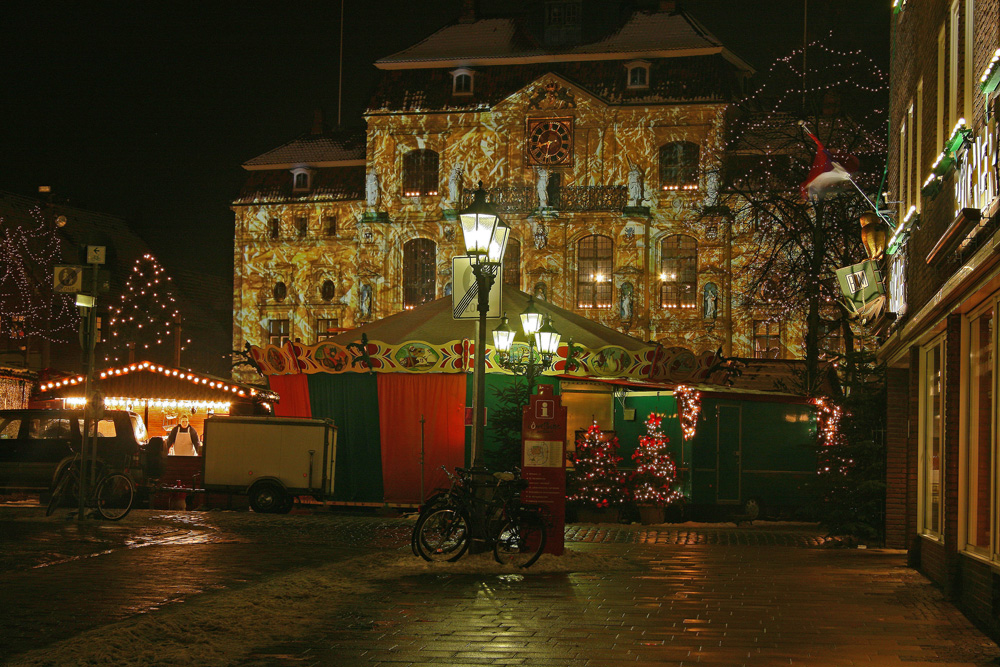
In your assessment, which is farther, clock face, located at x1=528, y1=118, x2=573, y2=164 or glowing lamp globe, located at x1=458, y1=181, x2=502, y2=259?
clock face, located at x1=528, y1=118, x2=573, y2=164

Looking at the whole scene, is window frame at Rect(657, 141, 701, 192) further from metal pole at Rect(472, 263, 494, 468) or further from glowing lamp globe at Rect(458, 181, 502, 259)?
metal pole at Rect(472, 263, 494, 468)

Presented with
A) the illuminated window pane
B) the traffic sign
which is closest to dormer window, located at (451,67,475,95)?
the illuminated window pane

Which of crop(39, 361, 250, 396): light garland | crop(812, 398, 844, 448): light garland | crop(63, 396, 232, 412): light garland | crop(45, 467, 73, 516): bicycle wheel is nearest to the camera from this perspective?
crop(812, 398, 844, 448): light garland

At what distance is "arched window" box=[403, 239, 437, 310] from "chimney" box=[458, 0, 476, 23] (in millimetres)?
10385

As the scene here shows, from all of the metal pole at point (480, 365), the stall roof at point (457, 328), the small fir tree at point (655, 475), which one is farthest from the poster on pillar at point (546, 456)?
the stall roof at point (457, 328)

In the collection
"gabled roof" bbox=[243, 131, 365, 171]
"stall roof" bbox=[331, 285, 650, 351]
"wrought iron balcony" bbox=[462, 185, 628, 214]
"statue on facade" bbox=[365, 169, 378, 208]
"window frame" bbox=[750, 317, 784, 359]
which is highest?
"gabled roof" bbox=[243, 131, 365, 171]

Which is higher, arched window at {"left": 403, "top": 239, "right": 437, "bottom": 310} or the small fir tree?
arched window at {"left": 403, "top": 239, "right": 437, "bottom": 310}

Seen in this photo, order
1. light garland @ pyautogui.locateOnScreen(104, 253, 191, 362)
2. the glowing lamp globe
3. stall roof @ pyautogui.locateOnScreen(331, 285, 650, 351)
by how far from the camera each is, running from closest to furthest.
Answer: the glowing lamp globe, stall roof @ pyautogui.locateOnScreen(331, 285, 650, 351), light garland @ pyautogui.locateOnScreen(104, 253, 191, 362)

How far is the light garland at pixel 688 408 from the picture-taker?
21.6 m

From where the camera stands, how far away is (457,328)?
2341cm

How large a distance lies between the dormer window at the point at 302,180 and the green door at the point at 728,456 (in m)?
33.0

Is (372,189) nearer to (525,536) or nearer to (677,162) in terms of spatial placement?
(677,162)

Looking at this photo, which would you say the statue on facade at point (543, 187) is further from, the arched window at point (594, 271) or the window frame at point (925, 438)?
the window frame at point (925, 438)

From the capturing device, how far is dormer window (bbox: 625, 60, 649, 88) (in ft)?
149
